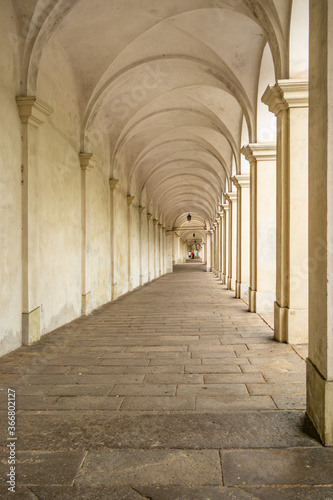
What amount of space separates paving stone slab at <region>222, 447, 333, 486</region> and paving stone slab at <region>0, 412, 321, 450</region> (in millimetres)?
108

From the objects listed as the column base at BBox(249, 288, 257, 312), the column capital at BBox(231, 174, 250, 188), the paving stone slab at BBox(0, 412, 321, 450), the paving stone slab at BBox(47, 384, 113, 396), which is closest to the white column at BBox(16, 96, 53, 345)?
the paving stone slab at BBox(47, 384, 113, 396)

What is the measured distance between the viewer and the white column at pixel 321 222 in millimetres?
2754

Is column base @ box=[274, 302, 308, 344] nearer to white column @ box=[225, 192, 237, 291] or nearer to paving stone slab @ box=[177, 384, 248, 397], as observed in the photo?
paving stone slab @ box=[177, 384, 248, 397]

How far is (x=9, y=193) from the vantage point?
5.66 metres

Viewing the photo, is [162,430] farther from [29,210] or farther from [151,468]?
[29,210]

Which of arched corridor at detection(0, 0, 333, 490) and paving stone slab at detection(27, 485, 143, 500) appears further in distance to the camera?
arched corridor at detection(0, 0, 333, 490)

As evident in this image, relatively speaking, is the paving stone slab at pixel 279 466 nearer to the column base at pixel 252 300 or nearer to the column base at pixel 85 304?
the column base at pixel 252 300

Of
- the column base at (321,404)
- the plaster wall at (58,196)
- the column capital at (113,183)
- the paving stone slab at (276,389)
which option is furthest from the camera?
the column capital at (113,183)

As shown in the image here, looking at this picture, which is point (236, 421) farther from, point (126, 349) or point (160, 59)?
point (160, 59)

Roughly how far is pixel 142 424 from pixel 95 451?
0.53 metres

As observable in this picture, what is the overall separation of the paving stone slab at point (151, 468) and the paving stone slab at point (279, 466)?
10cm

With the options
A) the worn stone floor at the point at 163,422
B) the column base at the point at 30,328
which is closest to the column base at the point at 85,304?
the column base at the point at 30,328

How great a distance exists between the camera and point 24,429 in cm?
304

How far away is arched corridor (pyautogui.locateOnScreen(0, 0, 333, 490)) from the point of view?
3.39m
